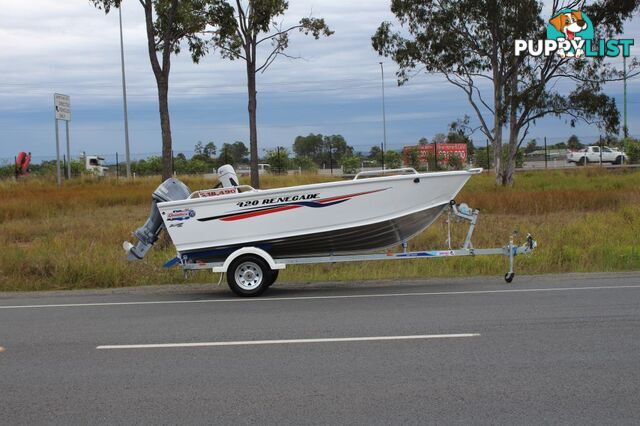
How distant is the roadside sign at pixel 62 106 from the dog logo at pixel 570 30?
26.1 meters

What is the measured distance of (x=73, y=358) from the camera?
7484 millimetres

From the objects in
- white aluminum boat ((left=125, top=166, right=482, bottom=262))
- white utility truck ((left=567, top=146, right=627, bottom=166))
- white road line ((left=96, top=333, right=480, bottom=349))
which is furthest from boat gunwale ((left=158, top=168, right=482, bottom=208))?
white utility truck ((left=567, top=146, right=627, bottom=166))

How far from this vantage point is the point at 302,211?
10.9 metres

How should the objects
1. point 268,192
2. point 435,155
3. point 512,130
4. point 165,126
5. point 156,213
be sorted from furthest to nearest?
point 435,155 < point 512,130 < point 165,126 < point 156,213 < point 268,192

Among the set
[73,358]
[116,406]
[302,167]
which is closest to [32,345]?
[73,358]

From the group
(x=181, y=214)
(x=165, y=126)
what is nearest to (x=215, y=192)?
(x=181, y=214)

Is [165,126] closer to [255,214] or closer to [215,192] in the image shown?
[215,192]

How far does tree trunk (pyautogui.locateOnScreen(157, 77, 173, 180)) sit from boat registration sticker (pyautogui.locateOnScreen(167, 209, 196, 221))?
6.26 meters

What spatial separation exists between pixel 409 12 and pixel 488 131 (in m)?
6.83

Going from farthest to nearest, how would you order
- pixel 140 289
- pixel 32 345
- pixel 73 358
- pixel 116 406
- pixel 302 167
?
pixel 302 167 → pixel 140 289 → pixel 32 345 → pixel 73 358 → pixel 116 406

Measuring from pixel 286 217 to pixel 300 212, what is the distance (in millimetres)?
214

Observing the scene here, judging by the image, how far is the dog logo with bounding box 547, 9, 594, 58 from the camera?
107 ft

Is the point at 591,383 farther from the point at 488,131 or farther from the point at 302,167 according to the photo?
the point at 302,167

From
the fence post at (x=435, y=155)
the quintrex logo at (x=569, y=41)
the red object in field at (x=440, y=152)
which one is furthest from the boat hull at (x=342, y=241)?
the red object in field at (x=440, y=152)
